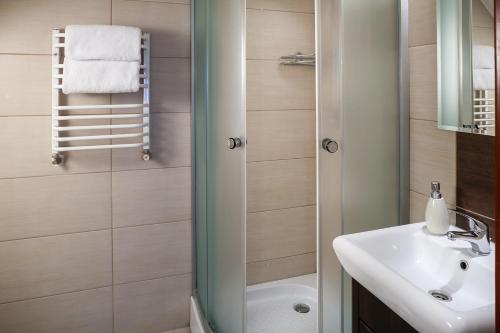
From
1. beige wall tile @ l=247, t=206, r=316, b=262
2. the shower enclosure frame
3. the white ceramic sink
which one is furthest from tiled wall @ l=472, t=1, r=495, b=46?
beige wall tile @ l=247, t=206, r=316, b=262

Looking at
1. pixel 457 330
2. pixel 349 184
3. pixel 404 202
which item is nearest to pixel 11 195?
pixel 349 184

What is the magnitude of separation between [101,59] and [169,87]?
413mm

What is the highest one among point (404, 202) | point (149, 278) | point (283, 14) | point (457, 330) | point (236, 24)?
point (283, 14)

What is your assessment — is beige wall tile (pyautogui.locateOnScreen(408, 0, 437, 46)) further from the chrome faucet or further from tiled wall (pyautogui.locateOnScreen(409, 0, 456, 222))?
the chrome faucet

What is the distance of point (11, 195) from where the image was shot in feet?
6.42

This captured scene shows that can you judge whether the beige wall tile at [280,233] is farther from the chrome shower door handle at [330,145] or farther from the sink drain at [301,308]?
the chrome shower door handle at [330,145]

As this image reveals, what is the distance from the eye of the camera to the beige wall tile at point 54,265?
1983 millimetres

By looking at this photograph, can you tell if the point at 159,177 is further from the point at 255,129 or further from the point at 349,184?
the point at 349,184

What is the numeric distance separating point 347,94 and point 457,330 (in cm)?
74

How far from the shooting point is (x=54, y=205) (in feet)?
6.67

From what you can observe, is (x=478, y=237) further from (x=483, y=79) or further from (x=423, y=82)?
A: (x=423, y=82)

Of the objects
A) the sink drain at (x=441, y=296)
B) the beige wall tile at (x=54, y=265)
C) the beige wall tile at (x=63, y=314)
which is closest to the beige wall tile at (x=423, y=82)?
the sink drain at (x=441, y=296)

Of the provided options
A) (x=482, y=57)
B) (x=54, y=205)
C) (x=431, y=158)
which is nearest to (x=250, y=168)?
(x=54, y=205)

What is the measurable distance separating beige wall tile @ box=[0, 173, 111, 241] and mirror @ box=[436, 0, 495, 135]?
1.72 meters
